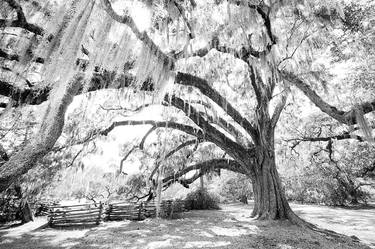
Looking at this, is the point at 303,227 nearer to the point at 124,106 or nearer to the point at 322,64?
the point at 322,64

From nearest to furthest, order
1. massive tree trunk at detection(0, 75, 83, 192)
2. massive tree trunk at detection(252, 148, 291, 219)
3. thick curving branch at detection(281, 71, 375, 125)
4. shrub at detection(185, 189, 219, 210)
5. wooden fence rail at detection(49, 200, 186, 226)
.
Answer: massive tree trunk at detection(0, 75, 83, 192) → thick curving branch at detection(281, 71, 375, 125) → massive tree trunk at detection(252, 148, 291, 219) → wooden fence rail at detection(49, 200, 186, 226) → shrub at detection(185, 189, 219, 210)

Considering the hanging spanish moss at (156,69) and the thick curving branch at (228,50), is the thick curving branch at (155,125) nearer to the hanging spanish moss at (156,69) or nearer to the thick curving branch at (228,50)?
the thick curving branch at (228,50)

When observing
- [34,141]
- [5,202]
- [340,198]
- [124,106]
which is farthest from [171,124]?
[340,198]

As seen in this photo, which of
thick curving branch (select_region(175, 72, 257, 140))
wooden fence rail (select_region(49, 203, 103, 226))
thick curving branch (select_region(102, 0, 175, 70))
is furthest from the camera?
wooden fence rail (select_region(49, 203, 103, 226))

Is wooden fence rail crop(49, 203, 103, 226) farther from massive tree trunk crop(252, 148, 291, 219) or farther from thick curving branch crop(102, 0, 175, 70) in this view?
thick curving branch crop(102, 0, 175, 70)

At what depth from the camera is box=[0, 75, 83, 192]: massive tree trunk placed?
2.19 meters

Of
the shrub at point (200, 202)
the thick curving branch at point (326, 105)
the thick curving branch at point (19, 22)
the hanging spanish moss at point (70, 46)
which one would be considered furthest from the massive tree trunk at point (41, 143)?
the shrub at point (200, 202)

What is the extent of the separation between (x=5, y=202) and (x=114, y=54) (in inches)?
503

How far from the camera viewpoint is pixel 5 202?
497 inches

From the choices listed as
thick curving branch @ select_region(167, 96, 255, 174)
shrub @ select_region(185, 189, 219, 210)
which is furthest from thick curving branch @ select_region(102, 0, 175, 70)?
shrub @ select_region(185, 189, 219, 210)

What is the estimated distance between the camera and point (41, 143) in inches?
91.7

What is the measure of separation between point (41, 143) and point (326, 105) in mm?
4851

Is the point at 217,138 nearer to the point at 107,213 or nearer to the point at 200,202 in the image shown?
the point at 107,213

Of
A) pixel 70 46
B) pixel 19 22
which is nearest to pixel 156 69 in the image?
pixel 70 46
